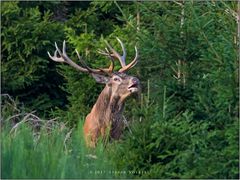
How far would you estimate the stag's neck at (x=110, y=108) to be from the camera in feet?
44.1

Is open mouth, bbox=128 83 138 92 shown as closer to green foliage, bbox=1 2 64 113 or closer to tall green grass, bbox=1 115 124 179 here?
tall green grass, bbox=1 115 124 179

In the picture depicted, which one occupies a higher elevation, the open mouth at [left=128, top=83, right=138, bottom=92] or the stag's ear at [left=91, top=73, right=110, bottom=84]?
the stag's ear at [left=91, top=73, right=110, bottom=84]

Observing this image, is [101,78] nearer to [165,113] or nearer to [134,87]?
[134,87]

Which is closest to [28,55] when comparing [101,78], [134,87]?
[101,78]

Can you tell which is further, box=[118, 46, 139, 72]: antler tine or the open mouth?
box=[118, 46, 139, 72]: antler tine

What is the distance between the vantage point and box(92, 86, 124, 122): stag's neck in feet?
44.1

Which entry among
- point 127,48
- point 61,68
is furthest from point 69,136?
point 61,68

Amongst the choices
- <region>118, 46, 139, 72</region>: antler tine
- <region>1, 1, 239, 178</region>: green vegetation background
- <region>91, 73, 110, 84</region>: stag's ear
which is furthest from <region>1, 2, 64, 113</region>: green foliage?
<region>118, 46, 139, 72</region>: antler tine

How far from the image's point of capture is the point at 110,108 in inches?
530

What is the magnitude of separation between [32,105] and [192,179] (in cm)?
745

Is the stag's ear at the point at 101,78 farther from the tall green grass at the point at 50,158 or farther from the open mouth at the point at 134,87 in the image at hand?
the tall green grass at the point at 50,158

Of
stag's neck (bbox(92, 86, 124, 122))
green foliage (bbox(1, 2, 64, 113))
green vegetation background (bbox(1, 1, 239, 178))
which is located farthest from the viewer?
green foliage (bbox(1, 2, 64, 113))

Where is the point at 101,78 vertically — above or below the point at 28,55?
below

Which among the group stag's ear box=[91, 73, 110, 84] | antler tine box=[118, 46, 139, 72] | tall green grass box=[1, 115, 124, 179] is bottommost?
tall green grass box=[1, 115, 124, 179]
